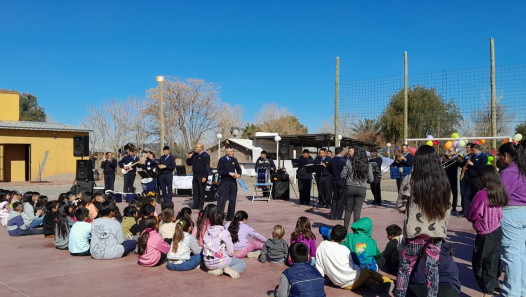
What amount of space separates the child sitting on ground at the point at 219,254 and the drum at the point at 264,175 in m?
9.06

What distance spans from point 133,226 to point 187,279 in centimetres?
263

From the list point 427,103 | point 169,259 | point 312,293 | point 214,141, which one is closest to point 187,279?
point 169,259

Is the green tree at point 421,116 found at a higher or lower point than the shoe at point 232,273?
higher

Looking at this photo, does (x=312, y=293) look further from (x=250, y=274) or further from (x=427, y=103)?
(x=427, y=103)

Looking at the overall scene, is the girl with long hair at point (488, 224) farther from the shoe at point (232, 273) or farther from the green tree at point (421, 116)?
the green tree at point (421, 116)

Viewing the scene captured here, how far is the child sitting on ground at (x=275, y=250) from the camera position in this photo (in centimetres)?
670

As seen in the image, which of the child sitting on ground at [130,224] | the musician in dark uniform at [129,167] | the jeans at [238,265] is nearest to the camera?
the jeans at [238,265]

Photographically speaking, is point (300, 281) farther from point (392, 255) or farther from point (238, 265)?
point (392, 255)

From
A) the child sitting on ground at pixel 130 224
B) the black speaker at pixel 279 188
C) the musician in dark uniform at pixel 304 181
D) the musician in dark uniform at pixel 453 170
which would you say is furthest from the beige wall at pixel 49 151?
the musician in dark uniform at pixel 453 170

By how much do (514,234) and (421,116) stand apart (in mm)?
24144

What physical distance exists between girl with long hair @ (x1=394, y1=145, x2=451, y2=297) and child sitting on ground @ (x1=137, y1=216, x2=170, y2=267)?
370 centimetres

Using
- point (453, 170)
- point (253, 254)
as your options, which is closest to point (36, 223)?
point (253, 254)

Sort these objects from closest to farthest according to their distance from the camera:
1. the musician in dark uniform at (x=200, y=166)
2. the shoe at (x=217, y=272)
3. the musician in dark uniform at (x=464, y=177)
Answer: the shoe at (x=217, y=272) → the musician in dark uniform at (x=464, y=177) → the musician in dark uniform at (x=200, y=166)

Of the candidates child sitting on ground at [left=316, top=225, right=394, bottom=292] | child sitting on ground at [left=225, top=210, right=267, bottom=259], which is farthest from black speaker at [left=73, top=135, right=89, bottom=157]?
child sitting on ground at [left=316, top=225, right=394, bottom=292]
